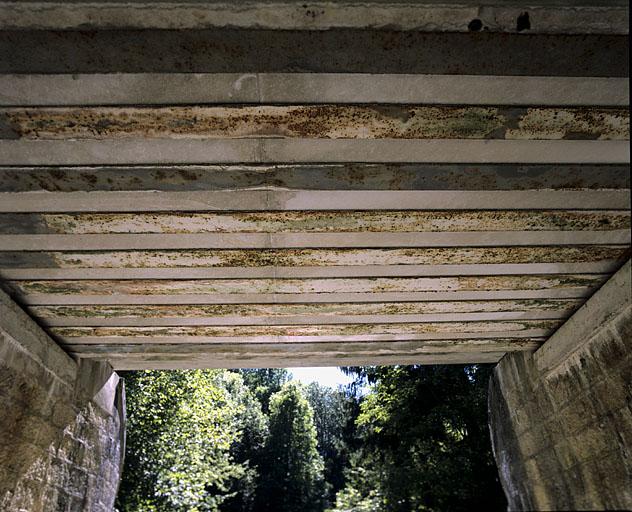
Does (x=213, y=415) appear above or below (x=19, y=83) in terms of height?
above

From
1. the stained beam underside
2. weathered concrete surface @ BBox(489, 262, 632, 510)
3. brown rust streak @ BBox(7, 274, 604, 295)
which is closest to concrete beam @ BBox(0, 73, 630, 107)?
the stained beam underside

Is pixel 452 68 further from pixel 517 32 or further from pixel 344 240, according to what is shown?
pixel 344 240

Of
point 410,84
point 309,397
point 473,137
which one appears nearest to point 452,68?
point 410,84

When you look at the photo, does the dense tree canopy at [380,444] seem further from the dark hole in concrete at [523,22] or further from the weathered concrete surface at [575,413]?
the dark hole in concrete at [523,22]

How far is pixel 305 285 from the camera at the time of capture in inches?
111

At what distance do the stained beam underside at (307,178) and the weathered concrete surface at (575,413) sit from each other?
231 mm

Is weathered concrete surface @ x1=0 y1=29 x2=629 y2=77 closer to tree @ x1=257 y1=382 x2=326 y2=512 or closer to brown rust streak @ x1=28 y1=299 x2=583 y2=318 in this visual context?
brown rust streak @ x1=28 y1=299 x2=583 y2=318

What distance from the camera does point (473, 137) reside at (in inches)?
70.6

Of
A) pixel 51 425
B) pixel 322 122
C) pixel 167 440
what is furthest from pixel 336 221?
pixel 167 440

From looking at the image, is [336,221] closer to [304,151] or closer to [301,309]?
[304,151]

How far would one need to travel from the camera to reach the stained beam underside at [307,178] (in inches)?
58.5

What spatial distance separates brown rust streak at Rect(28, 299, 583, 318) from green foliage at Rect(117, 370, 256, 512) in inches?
328

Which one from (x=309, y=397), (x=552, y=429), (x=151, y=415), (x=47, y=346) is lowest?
(x=552, y=429)

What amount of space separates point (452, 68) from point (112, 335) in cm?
319
